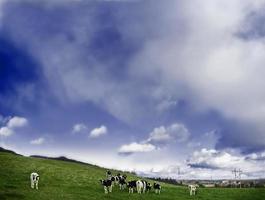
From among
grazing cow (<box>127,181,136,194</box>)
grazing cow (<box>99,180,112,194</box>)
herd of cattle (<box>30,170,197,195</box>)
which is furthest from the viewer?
grazing cow (<box>127,181,136,194</box>)

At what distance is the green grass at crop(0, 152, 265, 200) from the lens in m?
52.5

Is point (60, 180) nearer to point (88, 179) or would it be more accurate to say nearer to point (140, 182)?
point (88, 179)

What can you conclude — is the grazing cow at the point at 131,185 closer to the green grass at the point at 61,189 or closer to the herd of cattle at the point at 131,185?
the herd of cattle at the point at 131,185

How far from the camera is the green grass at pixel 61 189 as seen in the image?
52.5 metres

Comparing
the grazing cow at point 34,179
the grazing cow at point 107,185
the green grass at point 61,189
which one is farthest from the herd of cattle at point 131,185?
the grazing cow at point 34,179

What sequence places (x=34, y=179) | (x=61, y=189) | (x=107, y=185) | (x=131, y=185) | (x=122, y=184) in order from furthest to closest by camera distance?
(x=122, y=184)
(x=131, y=185)
(x=107, y=185)
(x=34, y=179)
(x=61, y=189)

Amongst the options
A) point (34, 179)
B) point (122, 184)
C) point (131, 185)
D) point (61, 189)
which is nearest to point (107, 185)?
point (131, 185)

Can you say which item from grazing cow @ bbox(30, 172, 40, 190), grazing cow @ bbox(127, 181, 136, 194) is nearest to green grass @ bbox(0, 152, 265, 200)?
grazing cow @ bbox(30, 172, 40, 190)

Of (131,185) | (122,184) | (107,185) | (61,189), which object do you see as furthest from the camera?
(122,184)

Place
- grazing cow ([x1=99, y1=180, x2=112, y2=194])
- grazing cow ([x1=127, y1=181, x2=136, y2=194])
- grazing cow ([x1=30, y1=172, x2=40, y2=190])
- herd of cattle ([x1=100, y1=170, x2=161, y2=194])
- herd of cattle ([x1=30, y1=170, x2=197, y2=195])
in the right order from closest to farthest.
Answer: grazing cow ([x1=30, y1=172, x2=40, y2=190])
herd of cattle ([x1=30, y1=170, x2=197, y2=195])
grazing cow ([x1=99, y1=180, x2=112, y2=194])
herd of cattle ([x1=100, y1=170, x2=161, y2=194])
grazing cow ([x1=127, y1=181, x2=136, y2=194])

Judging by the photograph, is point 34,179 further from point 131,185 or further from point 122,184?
point 131,185

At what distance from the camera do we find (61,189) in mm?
59625

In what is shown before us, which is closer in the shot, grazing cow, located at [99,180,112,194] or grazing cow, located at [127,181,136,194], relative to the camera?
grazing cow, located at [99,180,112,194]

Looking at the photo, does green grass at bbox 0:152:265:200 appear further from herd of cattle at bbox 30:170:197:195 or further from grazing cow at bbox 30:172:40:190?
herd of cattle at bbox 30:170:197:195
